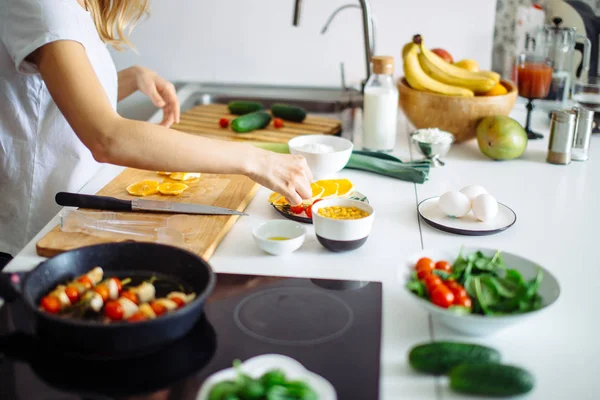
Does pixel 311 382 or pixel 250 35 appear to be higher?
pixel 250 35

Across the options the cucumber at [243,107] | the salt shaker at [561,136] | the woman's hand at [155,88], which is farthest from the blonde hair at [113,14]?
the salt shaker at [561,136]

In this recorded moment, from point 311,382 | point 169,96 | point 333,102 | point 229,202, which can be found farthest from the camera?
point 333,102

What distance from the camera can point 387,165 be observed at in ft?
5.46

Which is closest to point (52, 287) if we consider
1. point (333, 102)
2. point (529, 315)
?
point (529, 315)

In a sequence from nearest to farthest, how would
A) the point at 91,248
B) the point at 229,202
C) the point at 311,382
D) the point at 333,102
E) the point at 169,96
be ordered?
the point at 311,382, the point at 91,248, the point at 229,202, the point at 169,96, the point at 333,102

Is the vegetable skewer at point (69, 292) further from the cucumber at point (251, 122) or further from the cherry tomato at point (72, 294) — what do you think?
the cucumber at point (251, 122)

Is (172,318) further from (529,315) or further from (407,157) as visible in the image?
(407,157)

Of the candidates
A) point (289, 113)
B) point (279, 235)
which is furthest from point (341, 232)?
point (289, 113)

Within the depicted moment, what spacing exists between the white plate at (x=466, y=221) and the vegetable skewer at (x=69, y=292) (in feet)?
2.32

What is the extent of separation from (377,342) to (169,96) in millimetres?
1111

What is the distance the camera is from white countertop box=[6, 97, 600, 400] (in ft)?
2.88

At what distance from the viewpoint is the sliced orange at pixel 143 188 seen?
4.69 ft

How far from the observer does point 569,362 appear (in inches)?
35.0

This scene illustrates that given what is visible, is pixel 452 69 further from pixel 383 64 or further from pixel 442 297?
pixel 442 297
